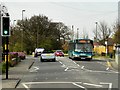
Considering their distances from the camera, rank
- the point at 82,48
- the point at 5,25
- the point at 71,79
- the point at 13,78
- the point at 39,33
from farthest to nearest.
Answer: the point at 39,33
the point at 82,48
the point at 13,78
the point at 71,79
the point at 5,25

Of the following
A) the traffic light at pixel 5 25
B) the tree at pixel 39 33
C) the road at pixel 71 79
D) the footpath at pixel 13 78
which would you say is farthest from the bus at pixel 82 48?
the tree at pixel 39 33

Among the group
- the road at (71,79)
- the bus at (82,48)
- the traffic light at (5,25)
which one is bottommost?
the road at (71,79)

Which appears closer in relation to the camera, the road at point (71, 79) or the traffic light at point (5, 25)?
the road at point (71, 79)

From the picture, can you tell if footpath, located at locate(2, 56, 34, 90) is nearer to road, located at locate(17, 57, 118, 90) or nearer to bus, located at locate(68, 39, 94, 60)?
road, located at locate(17, 57, 118, 90)

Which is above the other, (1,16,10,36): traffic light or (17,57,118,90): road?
(1,16,10,36): traffic light

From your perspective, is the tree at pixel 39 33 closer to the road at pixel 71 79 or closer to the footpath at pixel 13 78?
the footpath at pixel 13 78

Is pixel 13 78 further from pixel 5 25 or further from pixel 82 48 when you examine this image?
pixel 82 48

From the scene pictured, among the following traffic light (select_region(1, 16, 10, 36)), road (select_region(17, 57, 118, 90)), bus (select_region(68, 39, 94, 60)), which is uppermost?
traffic light (select_region(1, 16, 10, 36))

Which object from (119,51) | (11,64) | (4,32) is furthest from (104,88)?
(119,51)

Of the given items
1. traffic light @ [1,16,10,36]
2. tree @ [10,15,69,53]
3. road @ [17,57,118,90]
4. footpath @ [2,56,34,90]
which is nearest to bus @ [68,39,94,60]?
footpath @ [2,56,34,90]

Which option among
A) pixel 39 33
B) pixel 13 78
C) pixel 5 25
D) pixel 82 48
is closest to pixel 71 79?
pixel 13 78

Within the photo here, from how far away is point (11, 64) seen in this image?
35406 millimetres

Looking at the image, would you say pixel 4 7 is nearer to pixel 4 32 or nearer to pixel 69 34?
pixel 4 32

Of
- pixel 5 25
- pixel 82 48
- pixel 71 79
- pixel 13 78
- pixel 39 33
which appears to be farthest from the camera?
pixel 39 33
